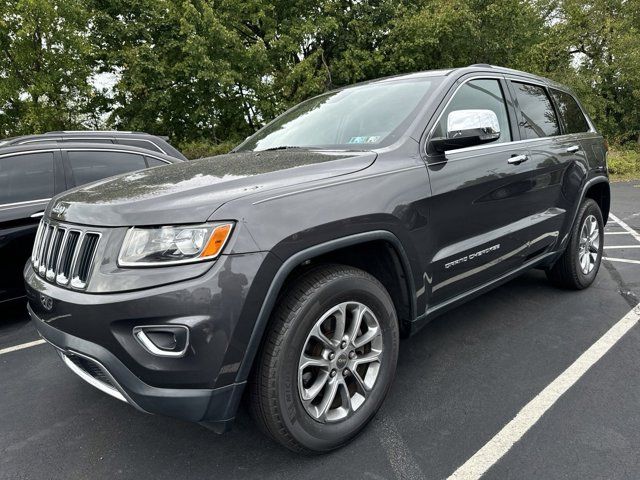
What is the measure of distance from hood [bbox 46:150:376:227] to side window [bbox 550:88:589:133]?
2.58m

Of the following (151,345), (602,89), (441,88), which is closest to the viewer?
(151,345)

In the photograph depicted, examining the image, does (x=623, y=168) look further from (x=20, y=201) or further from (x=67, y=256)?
(x=67, y=256)

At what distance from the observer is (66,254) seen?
2.07 meters

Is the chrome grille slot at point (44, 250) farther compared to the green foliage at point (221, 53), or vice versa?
the green foliage at point (221, 53)

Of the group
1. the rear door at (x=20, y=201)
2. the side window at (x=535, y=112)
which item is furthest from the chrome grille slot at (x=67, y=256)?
the side window at (x=535, y=112)

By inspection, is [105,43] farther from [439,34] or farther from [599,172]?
[599,172]

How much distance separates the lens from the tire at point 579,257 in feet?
13.2

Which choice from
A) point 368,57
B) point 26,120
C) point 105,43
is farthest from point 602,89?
point 26,120

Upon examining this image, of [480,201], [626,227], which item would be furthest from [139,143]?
[626,227]

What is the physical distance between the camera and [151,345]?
1.78 metres

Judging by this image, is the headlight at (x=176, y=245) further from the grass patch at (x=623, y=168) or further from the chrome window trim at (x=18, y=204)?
the grass patch at (x=623, y=168)

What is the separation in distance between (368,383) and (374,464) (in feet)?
1.21

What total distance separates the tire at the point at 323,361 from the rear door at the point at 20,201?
3.03 m

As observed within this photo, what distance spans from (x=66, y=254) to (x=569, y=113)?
13.7ft
